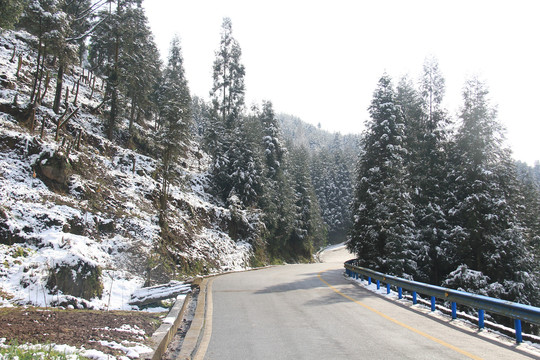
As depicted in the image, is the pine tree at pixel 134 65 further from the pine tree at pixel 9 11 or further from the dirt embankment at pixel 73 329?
the dirt embankment at pixel 73 329

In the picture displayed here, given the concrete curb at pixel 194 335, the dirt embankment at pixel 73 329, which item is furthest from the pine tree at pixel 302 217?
the dirt embankment at pixel 73 329

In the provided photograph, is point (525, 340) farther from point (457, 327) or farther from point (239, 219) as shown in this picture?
point (239, 219)

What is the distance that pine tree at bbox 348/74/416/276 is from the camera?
2052 cm

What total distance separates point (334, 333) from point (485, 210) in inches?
703

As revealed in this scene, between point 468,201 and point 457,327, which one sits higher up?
point 468,201

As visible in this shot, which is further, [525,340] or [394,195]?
[394,195]

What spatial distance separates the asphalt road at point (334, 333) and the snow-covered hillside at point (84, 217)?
223 inches

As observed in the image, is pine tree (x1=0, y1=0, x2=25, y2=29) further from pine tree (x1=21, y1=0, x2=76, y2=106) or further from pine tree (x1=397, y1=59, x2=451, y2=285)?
pine tree (x1=397, y1=59, x2=451, y2=285)

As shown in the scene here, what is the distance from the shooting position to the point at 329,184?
3140 inches

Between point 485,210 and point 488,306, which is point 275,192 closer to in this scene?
point 485,210

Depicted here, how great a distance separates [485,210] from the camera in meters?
20.6

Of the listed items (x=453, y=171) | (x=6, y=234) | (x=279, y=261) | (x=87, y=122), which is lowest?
(x=279, y=261)

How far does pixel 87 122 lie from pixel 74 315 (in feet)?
86.3

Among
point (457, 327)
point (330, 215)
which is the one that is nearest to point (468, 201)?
point (457, 327)
